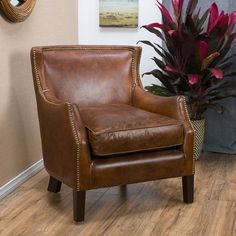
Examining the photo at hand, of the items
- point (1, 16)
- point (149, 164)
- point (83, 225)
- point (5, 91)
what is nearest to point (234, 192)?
point (149, 164)

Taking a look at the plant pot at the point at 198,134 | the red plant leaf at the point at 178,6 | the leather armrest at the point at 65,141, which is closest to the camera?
the leather armrest at the point at 65,141

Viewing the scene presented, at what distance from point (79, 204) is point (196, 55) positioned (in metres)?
1.35

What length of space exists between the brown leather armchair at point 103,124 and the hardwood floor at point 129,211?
0.32 ft

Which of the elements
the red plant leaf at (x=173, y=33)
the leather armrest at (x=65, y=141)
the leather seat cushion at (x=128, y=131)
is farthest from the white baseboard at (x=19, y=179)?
the red plant leaf at (x=173, y=33)

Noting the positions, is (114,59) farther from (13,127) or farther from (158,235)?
(158,235)

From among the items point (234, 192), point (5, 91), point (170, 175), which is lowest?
point (234, 192)

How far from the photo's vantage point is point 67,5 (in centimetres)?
316

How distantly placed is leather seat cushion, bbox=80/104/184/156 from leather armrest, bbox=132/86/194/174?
0.15 ft

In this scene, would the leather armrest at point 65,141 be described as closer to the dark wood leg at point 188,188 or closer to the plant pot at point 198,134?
the dark wood leg at point 188,188

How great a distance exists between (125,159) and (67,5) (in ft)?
5.30

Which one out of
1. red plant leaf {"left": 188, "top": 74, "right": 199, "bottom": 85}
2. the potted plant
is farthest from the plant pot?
red plant leaf {"left": 188, "top": 74, "right": 199, "bottom": 85}

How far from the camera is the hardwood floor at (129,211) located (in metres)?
2.00

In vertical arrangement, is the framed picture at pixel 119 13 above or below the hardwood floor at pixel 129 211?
above

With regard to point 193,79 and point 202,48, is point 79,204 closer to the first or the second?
point 193,79
